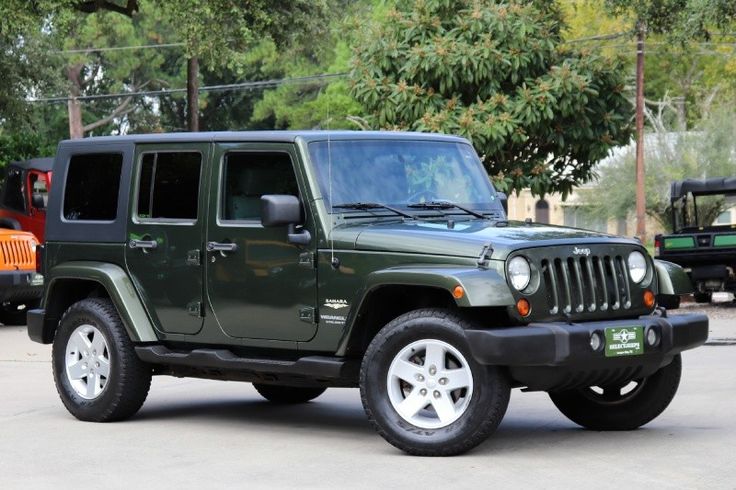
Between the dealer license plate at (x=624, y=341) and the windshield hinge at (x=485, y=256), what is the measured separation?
804 mm

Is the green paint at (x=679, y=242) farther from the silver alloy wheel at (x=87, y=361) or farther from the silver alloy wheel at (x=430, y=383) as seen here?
the silver alloy wheel at (x=430, y=383)

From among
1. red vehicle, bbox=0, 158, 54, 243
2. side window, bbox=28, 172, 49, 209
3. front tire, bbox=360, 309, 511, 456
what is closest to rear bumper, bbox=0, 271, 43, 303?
red vehicle, bbox=0, 158, 54, 243

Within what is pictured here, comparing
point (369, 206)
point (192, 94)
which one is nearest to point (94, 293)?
point (369, 206)

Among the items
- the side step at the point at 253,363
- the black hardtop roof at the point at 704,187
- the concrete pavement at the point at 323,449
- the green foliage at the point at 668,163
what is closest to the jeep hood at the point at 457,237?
the side step at the point at 253,363

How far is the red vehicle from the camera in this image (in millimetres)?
25031

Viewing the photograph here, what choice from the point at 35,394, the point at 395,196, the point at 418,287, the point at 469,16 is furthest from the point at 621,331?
the point at 469,16

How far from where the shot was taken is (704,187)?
86.1 feet

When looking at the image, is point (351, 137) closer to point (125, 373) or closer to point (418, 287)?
point (418, 287)

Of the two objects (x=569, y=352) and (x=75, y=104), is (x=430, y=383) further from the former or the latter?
(x=75, y=104)

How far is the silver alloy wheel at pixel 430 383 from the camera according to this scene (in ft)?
28.4

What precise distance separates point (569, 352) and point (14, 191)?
1829cm

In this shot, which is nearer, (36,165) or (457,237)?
(457,237)

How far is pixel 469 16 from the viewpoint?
2441cm

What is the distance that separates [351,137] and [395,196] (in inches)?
A: 19.0
